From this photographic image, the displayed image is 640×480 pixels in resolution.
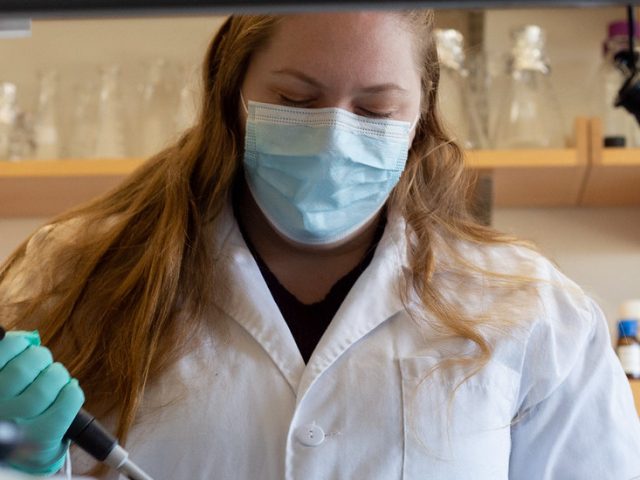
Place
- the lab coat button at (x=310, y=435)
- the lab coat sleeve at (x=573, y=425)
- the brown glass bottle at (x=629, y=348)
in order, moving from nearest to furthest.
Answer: the lab coat button at (x=310, y=435) < the lab coat sleeve at (x=573, y=425) < the brown glass bottle at (x=629, y=348)

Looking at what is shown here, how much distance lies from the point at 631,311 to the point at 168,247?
3.59ft

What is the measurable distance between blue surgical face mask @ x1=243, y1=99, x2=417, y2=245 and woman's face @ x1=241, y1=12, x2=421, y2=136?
18mm

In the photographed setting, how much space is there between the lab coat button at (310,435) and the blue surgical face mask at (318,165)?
0.24 m

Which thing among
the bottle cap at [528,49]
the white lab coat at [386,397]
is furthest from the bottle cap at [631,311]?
the white lab coat at [386,397]

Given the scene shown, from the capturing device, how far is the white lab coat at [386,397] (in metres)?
1.19

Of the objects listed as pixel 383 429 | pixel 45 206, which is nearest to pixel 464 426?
pixel 383 429

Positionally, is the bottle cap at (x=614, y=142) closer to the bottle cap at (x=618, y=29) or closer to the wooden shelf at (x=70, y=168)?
the bottle cap at (x=618, y=29)

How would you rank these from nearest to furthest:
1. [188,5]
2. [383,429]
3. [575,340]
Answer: [188,5], [383,429], [575,340]

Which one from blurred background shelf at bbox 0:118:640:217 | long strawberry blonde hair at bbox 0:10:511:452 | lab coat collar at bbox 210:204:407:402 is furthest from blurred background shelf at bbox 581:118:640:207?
lab coat collar at bbox 210:204:407:402

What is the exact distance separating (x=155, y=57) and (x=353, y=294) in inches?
47.5

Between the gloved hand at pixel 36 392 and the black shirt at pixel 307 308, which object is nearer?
the gloved hand at pixel 36 392

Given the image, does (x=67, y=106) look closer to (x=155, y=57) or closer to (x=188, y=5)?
(x=155, y=57)

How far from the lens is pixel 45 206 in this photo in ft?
7.45

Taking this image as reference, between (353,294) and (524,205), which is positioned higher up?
(353,294)
